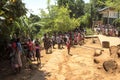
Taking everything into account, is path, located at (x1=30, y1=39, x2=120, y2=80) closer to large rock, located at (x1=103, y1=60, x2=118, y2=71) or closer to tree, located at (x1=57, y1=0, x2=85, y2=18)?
large rock, located at (x1=103, y1=60, x2=118, y2=71)

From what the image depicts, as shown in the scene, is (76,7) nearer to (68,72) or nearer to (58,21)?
(58,21)

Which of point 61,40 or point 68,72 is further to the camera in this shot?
point 61,40

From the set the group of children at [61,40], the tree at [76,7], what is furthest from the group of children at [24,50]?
the tree at [76,7]

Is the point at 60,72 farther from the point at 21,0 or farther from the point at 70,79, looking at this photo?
the point at 21,0

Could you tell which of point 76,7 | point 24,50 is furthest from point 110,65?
point 76,7

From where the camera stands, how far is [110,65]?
15.2 metres

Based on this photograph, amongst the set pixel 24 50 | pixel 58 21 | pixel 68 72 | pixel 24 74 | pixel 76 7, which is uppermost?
pixel 76 7

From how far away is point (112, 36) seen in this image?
33.1 m

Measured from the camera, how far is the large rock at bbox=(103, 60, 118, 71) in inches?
A: 592

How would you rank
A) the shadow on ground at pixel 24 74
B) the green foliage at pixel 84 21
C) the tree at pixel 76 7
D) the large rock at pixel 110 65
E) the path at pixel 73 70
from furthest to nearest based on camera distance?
1. the tree at pixel 76 7
2. the green foliage at pixel 84 21
3. the large rock at pixel 110 65
4. the path at pixel 73 70
5. the shadow on ground at pixel 24 74

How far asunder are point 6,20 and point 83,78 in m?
4.78

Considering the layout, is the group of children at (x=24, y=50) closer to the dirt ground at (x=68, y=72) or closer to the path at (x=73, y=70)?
the dirt ground at (x=68, y=72)

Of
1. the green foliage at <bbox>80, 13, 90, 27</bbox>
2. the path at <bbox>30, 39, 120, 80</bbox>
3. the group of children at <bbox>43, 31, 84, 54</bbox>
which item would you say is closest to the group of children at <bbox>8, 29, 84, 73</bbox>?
the group of children at <bbox>43, 31, 84, 54</bbox>

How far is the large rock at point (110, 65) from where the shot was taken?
1504 cm
